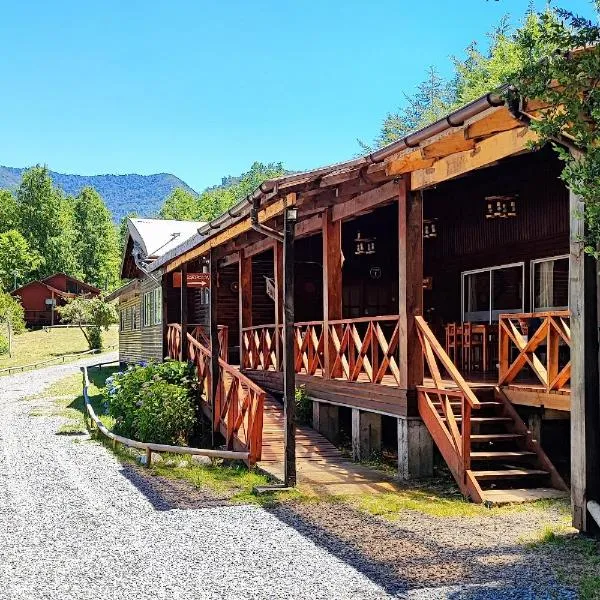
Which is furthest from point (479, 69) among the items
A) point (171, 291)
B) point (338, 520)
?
point (338, 520)

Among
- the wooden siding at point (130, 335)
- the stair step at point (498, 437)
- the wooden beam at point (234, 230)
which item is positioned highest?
the wooden beam at point (234, 230)

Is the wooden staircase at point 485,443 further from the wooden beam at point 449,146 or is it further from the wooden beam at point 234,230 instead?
the wooden beam at point 449,146

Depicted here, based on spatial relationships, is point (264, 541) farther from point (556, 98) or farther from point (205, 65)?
point (205, 65)

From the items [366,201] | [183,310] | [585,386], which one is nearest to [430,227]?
[366,201]

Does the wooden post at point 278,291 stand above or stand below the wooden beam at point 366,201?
below

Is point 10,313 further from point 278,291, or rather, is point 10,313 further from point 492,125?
point 492,125

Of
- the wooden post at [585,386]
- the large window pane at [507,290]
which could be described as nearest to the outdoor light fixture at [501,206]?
the large window pane at [507,290]

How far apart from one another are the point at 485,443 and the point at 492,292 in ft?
15.6

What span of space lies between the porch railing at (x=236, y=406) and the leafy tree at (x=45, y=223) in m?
59.2

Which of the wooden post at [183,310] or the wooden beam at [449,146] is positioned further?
the wooden post at [183,310]

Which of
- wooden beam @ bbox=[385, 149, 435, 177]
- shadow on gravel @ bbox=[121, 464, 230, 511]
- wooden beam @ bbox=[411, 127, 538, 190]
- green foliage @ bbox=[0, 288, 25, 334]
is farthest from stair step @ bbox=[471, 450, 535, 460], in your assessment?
green foliage @ bbox=[0, 288, 25, 334]

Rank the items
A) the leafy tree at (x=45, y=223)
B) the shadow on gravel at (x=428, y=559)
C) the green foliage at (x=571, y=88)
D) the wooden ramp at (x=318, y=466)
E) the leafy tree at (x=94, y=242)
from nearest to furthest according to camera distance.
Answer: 1. the green foliage at (x=571, y=88)
2. the shadow on gravel at (x=428, y=559)
3. the wooden ramp at (x=318, y=466)
4. the leafy tree at (x=45, y=223)
5. the leafy tree at (x=94, y=242)

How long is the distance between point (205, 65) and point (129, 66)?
17.7 meters

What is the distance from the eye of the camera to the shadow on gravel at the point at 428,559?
5.00m
